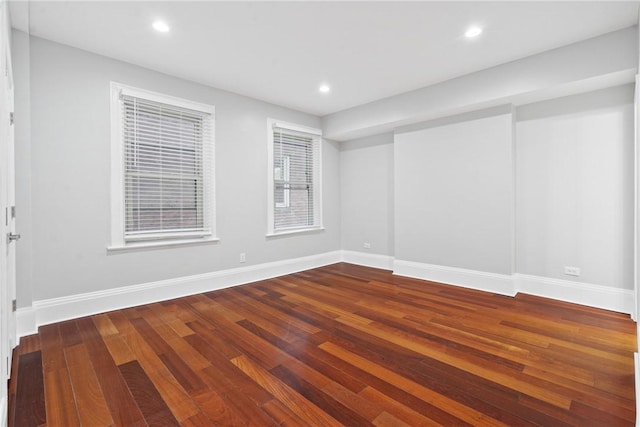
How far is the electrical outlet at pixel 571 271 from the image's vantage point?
3352 mm

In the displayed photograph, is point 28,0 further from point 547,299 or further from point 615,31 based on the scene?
point 547,299

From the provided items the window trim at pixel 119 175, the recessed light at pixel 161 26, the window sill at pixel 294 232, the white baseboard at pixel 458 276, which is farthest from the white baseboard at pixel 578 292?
the recessed light at pixel 161 26

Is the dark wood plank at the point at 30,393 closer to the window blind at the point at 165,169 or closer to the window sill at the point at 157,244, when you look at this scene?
the window sill at the point at 157,244

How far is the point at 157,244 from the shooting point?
3.46m

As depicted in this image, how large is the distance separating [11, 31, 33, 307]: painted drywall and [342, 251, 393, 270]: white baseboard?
172 inches

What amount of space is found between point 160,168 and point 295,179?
7.09 feet

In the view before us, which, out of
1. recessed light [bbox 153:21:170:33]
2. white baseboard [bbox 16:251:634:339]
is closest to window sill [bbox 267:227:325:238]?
white baseboard [bbox 16:251:634:339]

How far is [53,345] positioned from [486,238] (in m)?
4.52

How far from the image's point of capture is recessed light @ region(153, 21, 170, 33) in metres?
2.59

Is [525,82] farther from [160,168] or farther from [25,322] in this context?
[25,322]

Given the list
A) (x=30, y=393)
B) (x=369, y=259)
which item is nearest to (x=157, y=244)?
(x=30, y=393)

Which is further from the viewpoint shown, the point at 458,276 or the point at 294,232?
the point at 294,232

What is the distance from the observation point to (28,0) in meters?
2.28

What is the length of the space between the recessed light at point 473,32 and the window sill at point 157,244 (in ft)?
11.8
